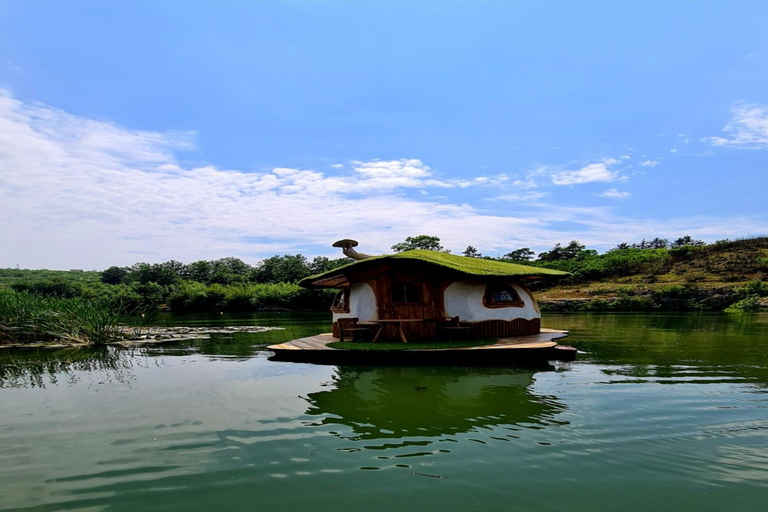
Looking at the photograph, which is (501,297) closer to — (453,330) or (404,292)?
(453,330)

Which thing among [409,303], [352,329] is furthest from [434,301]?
[352,329]

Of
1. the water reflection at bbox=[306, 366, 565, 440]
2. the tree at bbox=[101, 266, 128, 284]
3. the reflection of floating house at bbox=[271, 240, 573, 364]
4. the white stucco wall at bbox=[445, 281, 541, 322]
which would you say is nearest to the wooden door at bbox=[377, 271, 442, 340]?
the reflection of floating house at bbox=[271, 240, 573, 364]

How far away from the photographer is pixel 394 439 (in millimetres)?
6047

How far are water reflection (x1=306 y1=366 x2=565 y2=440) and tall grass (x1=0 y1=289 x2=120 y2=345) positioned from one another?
487 inches

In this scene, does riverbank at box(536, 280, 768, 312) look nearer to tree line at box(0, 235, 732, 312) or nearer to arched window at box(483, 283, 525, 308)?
tree line at box(0, 235, 732, 312)

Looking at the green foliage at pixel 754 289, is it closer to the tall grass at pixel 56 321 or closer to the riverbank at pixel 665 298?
the riverbank at pixel 665 298

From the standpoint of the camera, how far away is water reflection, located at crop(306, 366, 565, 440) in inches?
259

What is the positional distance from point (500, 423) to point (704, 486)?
8.68 ft

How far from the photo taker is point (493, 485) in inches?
178

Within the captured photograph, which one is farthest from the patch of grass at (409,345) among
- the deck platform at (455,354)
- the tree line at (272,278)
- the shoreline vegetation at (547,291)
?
the tree line at (272,278)

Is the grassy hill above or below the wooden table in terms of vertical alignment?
above

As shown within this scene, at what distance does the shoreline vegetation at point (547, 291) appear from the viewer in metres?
18.5

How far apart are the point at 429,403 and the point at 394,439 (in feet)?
6.58

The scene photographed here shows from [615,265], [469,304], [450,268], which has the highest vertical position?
[615,265]
